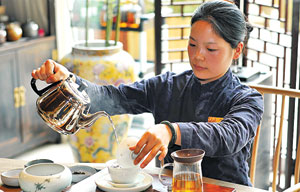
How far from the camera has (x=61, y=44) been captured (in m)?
4.16

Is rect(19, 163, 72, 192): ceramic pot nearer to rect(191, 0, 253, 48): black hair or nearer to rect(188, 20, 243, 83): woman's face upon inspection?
rect(188, 20, 243, 83): woman's face

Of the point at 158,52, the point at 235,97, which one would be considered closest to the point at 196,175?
the point at 235,97

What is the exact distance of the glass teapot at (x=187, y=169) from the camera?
1.35 metres

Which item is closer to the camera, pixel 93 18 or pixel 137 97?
pixel 137 97

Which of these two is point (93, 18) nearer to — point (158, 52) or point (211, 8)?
point (158, 52)

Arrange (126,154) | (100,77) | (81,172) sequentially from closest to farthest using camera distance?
(126,154)
(81,172)
(100,77)

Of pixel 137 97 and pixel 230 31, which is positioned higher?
pixel 230 31

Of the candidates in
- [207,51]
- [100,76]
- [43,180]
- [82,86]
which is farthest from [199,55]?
[100,76]

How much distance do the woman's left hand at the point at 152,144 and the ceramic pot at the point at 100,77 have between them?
1.93 m

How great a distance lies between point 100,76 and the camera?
333 cm

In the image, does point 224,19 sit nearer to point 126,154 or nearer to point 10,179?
point 126,154

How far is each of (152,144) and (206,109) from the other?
0.52 meters

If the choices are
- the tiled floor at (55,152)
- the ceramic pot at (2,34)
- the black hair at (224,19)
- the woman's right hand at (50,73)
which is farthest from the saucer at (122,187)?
the ceramic pot at (2,34)

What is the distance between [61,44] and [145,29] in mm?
682
